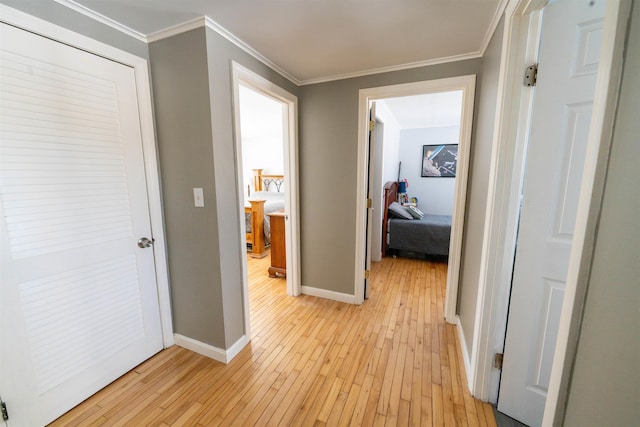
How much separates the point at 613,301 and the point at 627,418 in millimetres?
218

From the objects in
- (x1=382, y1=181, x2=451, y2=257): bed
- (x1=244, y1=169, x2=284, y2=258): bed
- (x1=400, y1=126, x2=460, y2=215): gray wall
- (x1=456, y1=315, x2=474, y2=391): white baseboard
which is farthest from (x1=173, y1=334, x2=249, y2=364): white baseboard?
(x1=400, y1=126, x2=460, y2=215): gray wall

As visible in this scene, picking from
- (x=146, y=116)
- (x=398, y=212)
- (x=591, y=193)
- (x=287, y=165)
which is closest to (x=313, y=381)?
→ (x=591, y=193)

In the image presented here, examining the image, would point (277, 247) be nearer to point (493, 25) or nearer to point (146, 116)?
point (146, 116)

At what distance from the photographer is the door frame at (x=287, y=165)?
1735 mm

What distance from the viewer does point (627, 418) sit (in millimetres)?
473

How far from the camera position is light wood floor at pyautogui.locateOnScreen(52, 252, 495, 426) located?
1.37m

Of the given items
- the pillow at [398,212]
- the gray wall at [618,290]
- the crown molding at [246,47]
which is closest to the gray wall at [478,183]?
the gray wall at [618,290]

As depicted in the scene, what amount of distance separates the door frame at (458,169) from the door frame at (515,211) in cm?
72

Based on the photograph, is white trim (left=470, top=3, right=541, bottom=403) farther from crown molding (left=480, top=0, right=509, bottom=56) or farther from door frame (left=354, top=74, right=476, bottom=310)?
door frame (left=354, top=74, right=476, bottom=310)

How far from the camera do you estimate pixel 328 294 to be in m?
2.67

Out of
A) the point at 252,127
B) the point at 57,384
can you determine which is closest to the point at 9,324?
the point at 57,384

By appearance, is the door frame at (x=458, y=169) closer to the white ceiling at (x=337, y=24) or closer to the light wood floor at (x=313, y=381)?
the white ceiling at (x=337, y=24)

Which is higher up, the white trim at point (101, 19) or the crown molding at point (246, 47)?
the crown molding at point (246, 47)

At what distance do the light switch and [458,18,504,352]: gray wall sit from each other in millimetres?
1798
